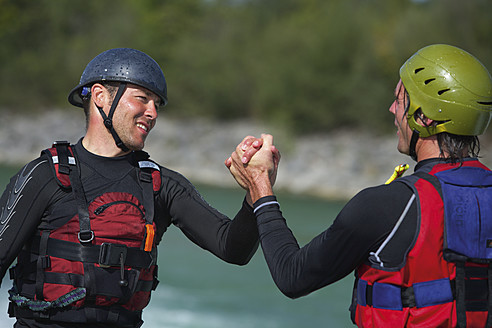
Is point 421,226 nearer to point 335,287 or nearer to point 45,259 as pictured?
point 45,259

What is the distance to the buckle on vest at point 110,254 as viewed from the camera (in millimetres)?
2697

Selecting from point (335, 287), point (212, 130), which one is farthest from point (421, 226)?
point (212, 130)

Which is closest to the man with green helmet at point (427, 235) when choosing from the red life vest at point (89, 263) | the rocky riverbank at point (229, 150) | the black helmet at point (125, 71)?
the red life vest at point (89, 263)

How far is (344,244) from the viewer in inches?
86.9

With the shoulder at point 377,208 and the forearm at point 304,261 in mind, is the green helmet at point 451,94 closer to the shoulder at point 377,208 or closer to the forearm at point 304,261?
the shoulder at point 377,208

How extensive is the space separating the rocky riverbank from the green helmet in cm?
1814

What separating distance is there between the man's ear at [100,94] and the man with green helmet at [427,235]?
3.76 feet

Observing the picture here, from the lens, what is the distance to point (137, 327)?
285 cm

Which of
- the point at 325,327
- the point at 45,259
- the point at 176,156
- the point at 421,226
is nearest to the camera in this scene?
the point at 421,226

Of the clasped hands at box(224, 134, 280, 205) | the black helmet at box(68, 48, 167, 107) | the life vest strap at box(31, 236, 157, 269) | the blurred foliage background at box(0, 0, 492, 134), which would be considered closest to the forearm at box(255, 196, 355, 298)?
the clasped hands at box(224, 134, 280, 205)

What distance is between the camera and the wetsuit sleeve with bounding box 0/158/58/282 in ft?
8.70

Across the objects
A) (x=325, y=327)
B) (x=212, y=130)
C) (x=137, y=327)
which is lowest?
(x=137, y=327)

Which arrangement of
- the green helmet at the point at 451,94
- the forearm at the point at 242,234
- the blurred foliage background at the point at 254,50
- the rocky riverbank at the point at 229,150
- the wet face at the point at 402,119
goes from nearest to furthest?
1. the green helmet at the point at 451,94
2. the wet face at the point at 402,119
3. the forearm at the point at 242,234
4. the rocky riverbank at the point at 229,150
5. the blurred foliage background at the point at 254,50

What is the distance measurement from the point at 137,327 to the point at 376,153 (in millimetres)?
22445
